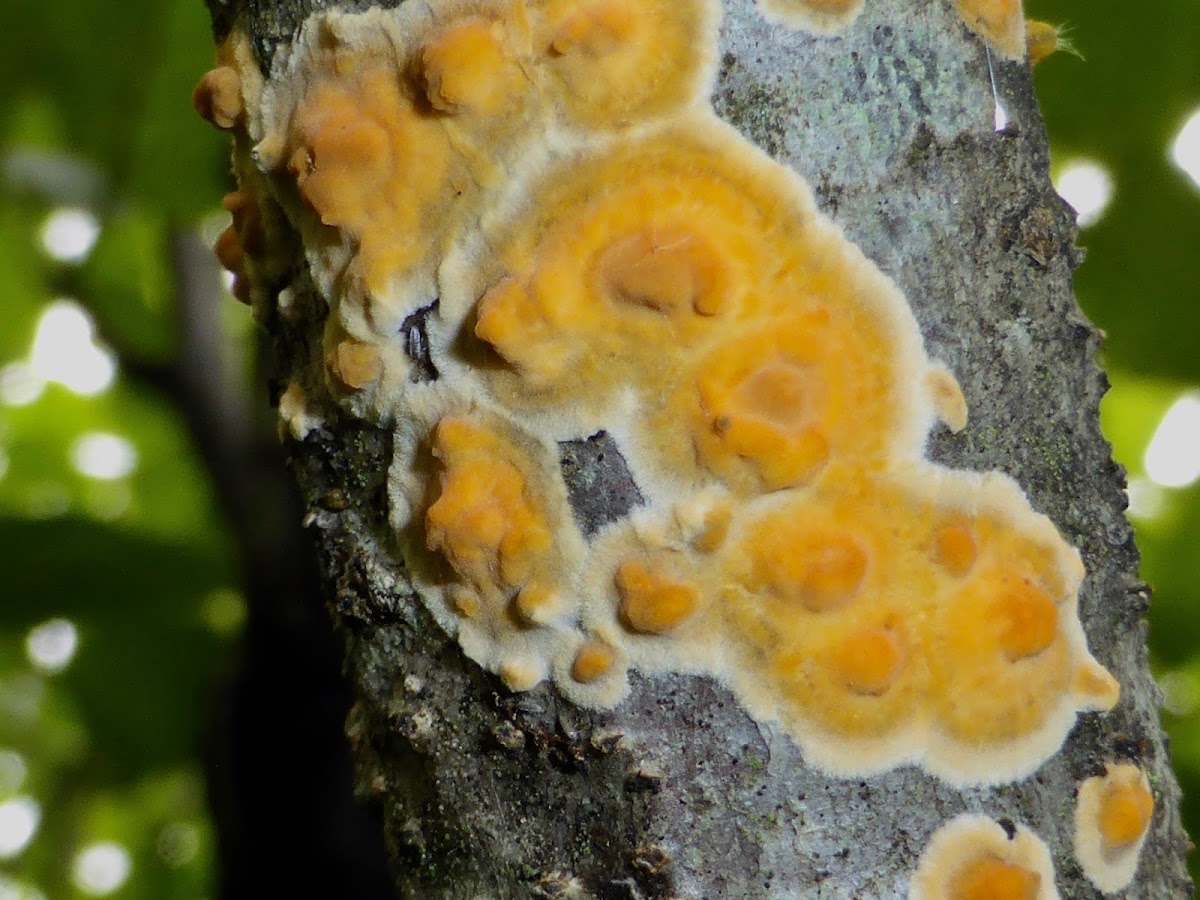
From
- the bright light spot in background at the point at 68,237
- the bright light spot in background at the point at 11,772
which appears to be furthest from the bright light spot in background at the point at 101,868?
the bright light spot in background at the point at 68,237

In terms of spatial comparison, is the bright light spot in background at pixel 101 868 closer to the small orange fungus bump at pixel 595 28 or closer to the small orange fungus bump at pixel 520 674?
the small orange fungus bump at pixel 520 674

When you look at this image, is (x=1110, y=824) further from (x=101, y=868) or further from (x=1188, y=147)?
(x=101, y=868)

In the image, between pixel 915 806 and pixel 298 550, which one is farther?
pixel 298 550

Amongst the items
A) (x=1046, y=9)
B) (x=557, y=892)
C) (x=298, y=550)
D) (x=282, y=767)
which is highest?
(x=1046, y=9)

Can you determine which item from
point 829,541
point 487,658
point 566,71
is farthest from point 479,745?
point 566,71

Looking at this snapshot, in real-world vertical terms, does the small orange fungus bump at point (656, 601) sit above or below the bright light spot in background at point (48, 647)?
above

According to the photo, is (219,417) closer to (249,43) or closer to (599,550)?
(249,43)

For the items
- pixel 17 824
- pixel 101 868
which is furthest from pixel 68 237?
pixel 101 868
